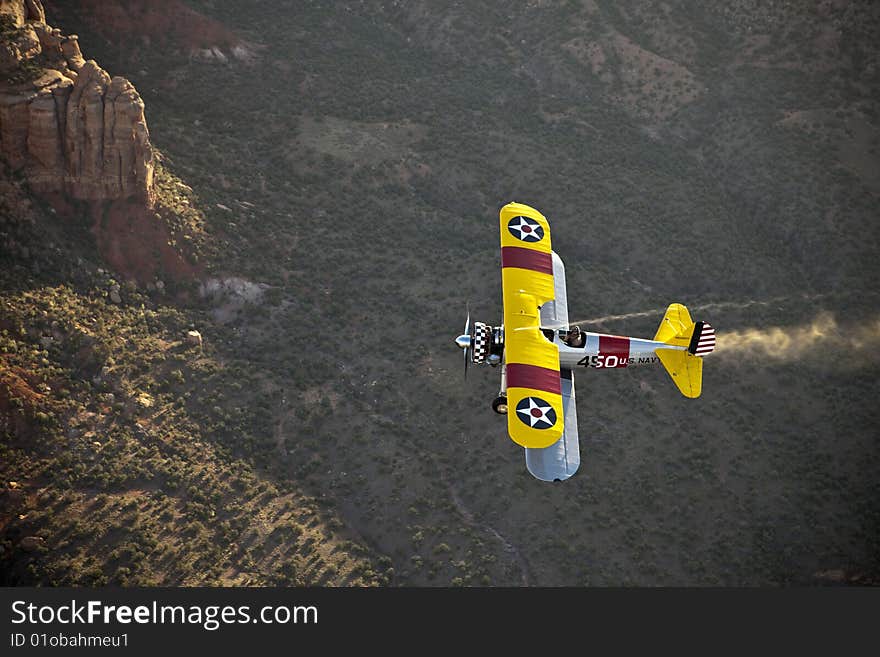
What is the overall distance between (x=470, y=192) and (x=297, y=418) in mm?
28426

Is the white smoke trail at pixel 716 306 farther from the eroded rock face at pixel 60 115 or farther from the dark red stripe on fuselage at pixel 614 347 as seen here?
the eroded rock face at pixel 60 115

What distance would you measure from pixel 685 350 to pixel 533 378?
9.89 meters

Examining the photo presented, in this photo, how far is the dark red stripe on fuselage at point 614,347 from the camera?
52750 millimetres

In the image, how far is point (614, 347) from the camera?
52.9 meters

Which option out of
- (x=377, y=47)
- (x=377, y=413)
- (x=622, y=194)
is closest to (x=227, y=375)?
(x=377, y=413)

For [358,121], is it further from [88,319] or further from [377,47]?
[88,319]

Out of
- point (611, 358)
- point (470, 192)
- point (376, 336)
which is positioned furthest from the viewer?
point (470, 192)

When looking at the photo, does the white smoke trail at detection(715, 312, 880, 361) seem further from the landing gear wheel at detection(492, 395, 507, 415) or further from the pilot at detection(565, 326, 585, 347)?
the landing gear wheel at detection(492, 395, 507, 415)

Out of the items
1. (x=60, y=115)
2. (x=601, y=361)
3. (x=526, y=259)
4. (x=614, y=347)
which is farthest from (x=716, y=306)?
(x=60, y=115)

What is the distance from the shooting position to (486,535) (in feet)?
176

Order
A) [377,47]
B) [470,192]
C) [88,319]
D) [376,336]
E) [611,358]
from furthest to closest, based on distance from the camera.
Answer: [377,47]
[470,192]
[376,336]
[88,319]
[611,358]

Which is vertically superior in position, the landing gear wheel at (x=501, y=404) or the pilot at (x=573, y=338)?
the pilot at (x=573, y=338)

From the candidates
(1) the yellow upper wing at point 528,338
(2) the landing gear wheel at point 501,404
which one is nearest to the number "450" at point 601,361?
(1) the yellow upper wing at point 528,338

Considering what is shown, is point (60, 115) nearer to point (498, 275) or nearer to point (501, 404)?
point (498, 275)
